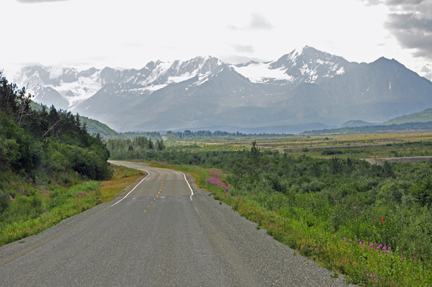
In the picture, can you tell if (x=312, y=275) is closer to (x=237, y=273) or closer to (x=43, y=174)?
(x=237, y=273)

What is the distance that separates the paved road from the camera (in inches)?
359

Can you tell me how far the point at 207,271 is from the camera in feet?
31.6

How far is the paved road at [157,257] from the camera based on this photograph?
9.11 metres

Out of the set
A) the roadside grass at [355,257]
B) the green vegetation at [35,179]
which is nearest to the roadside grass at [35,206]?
the green vegetation at [35,179]

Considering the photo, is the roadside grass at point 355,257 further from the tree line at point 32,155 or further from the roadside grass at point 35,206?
the tree line at point 32,155

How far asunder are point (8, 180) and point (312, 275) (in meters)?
25.7

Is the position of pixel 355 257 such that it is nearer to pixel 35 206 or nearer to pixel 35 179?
pixel 35 206

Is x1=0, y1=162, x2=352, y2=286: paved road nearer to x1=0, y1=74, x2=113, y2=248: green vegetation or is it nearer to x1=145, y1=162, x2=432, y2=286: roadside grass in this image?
x1=145, y1=162, x2=432, y2=286: roadside grass

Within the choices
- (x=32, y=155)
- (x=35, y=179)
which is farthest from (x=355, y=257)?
(x=32, y=155)

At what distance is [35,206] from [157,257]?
15798mm

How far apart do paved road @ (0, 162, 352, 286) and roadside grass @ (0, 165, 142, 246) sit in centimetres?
106

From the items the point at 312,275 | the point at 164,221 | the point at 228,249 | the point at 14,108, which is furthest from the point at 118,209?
the point at 14,108

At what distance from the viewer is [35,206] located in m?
23.2

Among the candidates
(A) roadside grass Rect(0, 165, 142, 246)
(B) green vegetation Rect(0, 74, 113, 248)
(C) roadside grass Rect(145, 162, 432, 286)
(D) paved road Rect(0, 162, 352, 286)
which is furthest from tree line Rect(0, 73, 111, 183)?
(C) roadside grass Rect(145, 162, 432, 286)
